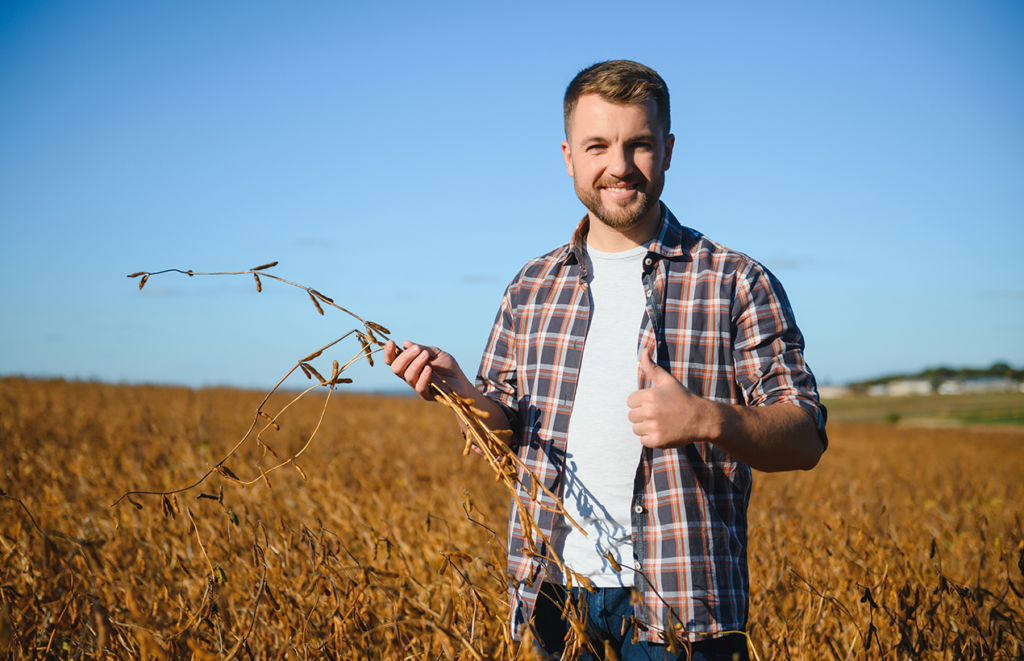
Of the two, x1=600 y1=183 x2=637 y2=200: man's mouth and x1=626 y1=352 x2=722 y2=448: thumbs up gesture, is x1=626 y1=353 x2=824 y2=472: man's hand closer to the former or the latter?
x1=626 y1=352 x2=722 y2=448: thumbs up gesture

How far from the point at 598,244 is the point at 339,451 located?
5376 millimetres

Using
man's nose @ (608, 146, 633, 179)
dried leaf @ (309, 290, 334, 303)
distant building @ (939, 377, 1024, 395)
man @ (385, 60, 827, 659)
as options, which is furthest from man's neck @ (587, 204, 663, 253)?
distant building @ (939, 377, 1024, 395)

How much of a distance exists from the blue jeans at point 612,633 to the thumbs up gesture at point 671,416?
51 cm

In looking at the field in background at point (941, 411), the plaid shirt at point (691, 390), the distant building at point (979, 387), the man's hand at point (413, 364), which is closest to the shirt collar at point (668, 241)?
the plaid shirt at point (691, 390)

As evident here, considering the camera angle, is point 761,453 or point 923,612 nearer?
point 761,453

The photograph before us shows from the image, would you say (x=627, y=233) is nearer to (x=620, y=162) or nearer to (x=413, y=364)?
(x=620, y=162)

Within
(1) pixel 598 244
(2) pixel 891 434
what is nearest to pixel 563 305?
(1) pixel 598 244

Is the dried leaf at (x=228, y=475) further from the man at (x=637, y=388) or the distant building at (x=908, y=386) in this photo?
the distant building at (x=908, y=386)

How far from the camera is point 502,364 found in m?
2.01

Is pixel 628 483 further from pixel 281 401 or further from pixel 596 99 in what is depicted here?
pixel 281 401

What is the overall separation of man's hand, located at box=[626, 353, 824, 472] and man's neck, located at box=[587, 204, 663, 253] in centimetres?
55

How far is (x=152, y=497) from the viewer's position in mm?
4570

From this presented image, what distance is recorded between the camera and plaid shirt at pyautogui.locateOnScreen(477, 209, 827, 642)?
156 centimetres

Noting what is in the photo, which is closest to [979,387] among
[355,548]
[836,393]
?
[836,393]
